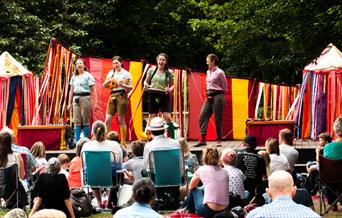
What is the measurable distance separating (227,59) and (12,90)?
15.9m

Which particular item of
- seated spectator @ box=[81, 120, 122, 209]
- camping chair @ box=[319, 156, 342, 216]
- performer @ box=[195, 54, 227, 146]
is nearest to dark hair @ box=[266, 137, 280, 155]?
camping chair @ box=[319, 156, 342, 216]

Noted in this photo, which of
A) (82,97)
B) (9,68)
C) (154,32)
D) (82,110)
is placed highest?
(154,32)

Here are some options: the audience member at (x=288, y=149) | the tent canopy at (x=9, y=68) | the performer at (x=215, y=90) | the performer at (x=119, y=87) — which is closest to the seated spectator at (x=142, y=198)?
the audience member at (x=288, y=149)

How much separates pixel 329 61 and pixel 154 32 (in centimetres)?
1755

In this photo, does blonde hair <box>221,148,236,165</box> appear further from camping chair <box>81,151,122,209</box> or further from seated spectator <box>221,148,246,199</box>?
camping chair <box>81,151,122,209</box>

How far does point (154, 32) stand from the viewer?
126 ft

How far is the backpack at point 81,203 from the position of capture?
44.3 ft

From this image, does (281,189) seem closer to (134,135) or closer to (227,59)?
(134,135)

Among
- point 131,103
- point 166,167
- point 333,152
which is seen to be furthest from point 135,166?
point 131,103

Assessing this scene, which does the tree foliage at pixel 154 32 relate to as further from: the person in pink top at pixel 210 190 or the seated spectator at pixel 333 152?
the person in pink top at pixel 210 190

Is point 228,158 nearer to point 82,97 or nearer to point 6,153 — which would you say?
point 6,153

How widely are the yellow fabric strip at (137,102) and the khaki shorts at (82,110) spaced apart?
2403 millimetres

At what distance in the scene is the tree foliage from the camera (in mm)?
30828

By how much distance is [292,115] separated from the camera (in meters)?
21.9
